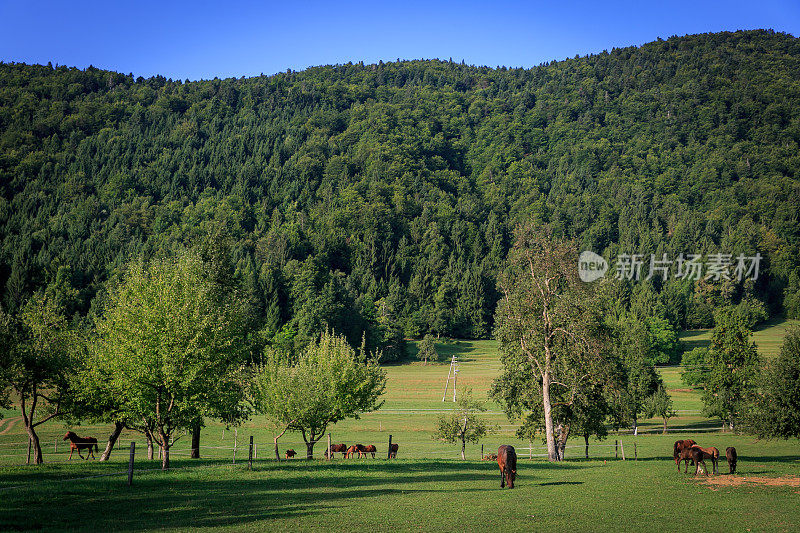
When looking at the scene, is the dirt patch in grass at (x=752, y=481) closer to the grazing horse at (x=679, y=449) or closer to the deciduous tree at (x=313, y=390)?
the grazing horse at (x=679, y=449)

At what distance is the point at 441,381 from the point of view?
348ft

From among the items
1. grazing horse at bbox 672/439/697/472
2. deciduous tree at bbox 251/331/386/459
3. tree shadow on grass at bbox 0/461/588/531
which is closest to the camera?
tree shadow on grass at bbox 0/461/588/531

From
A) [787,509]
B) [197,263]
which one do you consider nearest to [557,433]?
[787,509]

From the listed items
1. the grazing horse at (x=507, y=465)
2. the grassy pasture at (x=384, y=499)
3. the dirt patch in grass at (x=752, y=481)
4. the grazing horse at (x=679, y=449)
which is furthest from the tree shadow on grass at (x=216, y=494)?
the dirt patch in grass at (x=752, y=481)

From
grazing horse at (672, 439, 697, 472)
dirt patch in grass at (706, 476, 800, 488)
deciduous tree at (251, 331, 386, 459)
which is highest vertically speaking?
deciduous tree at (251, 331, 386, 459)


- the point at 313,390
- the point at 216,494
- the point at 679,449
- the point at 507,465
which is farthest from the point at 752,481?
the point at 313,390

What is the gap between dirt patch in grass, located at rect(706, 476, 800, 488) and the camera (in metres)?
24.8

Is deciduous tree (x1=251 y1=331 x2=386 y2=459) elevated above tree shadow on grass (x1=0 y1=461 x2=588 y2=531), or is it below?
above

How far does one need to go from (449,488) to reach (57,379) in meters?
24.0

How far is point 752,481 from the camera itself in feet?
85.0

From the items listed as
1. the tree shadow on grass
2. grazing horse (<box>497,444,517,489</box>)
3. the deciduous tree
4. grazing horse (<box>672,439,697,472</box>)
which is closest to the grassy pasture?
the tree shadow on grass

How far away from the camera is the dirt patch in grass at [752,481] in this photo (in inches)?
976

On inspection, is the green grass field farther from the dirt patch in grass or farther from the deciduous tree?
the deciduous tree

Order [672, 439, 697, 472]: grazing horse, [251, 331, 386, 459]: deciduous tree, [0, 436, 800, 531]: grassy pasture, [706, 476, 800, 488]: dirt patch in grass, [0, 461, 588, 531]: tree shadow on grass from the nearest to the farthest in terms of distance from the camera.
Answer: [0, 461, 588, 531]: tree shadow on grass, [0, 436, 800, 531]: grassy pasture, [706, 476, 800, 488]: dirt patch in grass, [672, 439, 697, 472]: grazing horse, [251, 331, 386, 459]: deciduous tree
